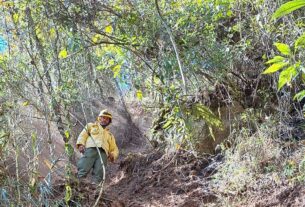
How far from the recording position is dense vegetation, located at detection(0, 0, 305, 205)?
4.38 m

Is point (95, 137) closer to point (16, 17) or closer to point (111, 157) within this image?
point (111, 157)

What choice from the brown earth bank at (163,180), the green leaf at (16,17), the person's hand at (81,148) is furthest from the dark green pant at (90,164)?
the green leaf at (16,17)

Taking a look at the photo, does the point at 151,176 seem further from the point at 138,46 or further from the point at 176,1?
the point at 176,1

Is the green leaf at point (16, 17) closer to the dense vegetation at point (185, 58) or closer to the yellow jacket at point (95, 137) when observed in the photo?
the dense vegetation at point (185, 58)

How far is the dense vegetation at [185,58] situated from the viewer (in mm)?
4379

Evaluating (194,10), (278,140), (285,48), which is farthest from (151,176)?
(285,48)

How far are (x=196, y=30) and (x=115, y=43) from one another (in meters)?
1.04

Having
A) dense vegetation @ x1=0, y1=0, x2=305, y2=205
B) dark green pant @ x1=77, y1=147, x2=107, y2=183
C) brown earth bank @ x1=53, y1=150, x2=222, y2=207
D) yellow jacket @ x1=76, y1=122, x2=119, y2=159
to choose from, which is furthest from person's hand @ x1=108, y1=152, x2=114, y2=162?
dense vegetation @ x1=0, y1=0, x2=305, y2=205

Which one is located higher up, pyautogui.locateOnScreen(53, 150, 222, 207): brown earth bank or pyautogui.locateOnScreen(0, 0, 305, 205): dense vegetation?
pyautogui.locateOnScreen(0, 0, 305, 205): dense vegetation

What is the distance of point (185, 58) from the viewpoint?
190 inches

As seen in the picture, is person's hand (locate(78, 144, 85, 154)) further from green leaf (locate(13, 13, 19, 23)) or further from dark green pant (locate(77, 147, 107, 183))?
green leaf (locate(13, 13, 19, 23))

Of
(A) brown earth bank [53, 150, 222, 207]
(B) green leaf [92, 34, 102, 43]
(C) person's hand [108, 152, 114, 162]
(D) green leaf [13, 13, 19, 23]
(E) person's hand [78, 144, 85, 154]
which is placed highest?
(D) green leaf [13, 13, 19, 23]

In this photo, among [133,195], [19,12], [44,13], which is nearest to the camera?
[44,13]

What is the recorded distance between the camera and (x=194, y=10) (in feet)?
15.9
